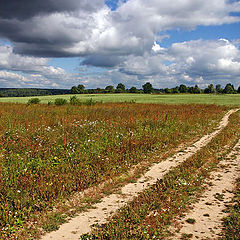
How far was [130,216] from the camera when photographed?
468 cm

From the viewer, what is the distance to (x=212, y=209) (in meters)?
5.12

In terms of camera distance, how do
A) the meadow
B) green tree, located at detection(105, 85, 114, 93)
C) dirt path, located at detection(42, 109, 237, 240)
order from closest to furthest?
dirt path, located at detection(42, 109, 237, 240), the meadow, green tree, located at detection(105, 85, 114, 93)

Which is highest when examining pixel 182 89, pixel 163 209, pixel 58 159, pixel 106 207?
pixel 182 89

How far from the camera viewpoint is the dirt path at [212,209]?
4266 millimetres

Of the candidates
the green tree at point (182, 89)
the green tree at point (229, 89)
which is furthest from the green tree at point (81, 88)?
the green tree at point (229, 89)

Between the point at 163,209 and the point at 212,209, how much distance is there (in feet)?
3.92

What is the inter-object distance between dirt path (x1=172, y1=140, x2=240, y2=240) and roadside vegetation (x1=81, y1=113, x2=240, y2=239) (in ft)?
0.49

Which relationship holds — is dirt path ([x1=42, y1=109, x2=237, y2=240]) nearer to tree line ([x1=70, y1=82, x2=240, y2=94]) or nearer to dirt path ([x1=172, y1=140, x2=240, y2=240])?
dirt path ([x1=172, y1=140, x2=240, y2=240])

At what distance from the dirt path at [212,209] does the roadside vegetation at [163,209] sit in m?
0.15

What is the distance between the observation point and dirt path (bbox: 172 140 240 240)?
427cm

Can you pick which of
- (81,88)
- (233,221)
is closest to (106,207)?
(233,221)

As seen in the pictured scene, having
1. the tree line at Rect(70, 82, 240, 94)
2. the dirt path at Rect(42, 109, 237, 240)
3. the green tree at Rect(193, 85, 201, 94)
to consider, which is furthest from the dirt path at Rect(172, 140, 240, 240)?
the green tree at Rect(193, 85, 201, 94)

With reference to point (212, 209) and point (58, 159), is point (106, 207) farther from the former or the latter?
point (58, 159)

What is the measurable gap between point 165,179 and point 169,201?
131 centimetres
